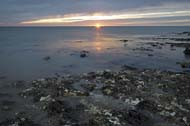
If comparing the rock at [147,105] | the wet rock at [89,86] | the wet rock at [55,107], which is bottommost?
the rock at [147,105]

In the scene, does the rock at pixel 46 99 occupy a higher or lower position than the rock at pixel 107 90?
higher

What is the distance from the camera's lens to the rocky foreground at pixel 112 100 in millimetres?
13906

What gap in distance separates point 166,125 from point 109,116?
3136 mm

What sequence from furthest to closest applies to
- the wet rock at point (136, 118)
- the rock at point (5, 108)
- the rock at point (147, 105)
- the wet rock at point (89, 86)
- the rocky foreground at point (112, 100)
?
the wet rock at point (89, 86), the rock at point (147, 105), the rock at point (5, 108), the rocky foreground at point (112, 100), the wet rock at point (136, 118)

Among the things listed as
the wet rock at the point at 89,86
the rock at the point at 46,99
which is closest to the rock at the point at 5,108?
the rock at the point at 46,99

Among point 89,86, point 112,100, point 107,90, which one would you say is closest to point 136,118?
point 112,100

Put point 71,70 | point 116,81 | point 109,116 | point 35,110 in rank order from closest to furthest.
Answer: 1. point 109,116
2. point 35,110
3. point 116,81
4. point 71,70

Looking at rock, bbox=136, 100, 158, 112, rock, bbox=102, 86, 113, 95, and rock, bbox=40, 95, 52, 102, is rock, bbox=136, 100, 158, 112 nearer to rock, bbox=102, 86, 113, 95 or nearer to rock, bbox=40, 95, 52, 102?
rock, bbox=102, 86, 113, 95

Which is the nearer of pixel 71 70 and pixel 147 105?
pixel 147 105

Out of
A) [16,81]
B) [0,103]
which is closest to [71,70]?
[16,81]

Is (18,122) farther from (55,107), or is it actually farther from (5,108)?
(5,108)

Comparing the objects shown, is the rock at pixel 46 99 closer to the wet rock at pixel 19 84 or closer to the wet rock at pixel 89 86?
the wet rock at pixel 89 86

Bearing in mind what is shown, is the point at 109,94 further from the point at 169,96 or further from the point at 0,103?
the point at 0,103

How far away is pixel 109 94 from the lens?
18438 millimetres
